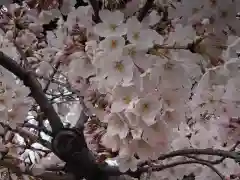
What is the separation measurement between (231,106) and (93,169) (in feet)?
1.52

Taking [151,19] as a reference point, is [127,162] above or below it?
below

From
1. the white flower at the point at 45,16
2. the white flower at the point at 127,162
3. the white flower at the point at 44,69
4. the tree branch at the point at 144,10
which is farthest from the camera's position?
the white flower at the point at 44,69

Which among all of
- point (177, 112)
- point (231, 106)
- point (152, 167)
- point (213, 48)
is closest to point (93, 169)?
point (152, 167)

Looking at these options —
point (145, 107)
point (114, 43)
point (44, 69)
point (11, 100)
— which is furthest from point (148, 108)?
point (44, 69)

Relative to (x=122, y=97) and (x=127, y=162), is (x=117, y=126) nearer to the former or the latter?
(x=122, y=97)

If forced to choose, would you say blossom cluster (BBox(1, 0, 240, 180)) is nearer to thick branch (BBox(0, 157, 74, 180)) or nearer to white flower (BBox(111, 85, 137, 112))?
white flower (BBox(111, 85, 137, 112))

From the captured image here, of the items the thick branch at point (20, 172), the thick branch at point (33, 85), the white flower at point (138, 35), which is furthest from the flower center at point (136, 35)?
the thick branch at point (20, 172)

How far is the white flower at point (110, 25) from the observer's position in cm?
86

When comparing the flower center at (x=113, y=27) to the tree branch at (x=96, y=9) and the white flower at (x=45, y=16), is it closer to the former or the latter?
the tree branch at (x=96, y=9)

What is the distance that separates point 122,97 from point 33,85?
0.49 m

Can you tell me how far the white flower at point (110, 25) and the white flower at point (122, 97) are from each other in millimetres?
96

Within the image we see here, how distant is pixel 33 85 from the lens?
1315mm

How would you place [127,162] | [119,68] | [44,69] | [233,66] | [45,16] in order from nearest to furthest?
[119,68]
[233,66]
[127,162]
[45,16]
[44,69]

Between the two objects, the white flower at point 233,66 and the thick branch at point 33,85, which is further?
the thick branch at point 33,85
